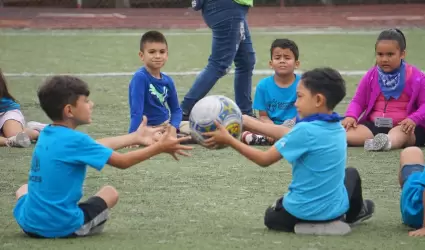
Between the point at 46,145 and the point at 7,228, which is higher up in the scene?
the point at 46,145

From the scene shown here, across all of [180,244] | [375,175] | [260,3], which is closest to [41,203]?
[180,244]

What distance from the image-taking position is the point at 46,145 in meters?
5.43

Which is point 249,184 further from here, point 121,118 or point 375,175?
point 121,118

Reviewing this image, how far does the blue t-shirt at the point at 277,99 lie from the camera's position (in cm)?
873

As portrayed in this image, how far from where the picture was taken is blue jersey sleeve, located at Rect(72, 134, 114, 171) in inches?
211

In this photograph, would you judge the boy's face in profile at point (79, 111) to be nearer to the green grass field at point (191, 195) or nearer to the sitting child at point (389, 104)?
the green grass field at point (191, 195)

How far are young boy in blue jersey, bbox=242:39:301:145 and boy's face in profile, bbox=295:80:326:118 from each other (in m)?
2.91

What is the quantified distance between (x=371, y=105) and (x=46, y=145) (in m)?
3.83

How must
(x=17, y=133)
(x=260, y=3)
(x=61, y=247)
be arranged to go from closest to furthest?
(x=61, y=247) → (x=17, y=133) → (x=260, y=3)

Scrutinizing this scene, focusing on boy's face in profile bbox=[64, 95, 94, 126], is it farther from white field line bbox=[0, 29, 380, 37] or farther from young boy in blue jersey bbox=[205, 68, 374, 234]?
white field line bbox=[0, 29, 380, 37]

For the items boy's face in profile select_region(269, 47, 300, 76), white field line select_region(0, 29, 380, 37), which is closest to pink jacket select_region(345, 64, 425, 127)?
boy's face in profile select_region(269, 47, 300, 76)

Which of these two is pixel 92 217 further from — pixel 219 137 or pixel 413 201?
pixel 413 201

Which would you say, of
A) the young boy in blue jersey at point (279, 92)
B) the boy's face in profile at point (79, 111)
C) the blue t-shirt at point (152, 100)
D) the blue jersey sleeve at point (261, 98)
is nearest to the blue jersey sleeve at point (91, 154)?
the boy's face in profile at point (79, 111)

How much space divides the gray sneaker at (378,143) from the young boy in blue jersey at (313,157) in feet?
8.46
